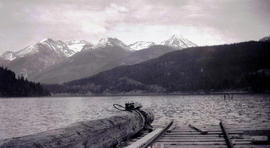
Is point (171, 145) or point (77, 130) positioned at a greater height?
point (77, 130)

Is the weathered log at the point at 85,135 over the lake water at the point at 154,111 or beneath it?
over

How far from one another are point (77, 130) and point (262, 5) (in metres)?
52.2

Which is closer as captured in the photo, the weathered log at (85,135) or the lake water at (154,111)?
the weathered log at (85,135)

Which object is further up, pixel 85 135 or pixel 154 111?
pixel 85 135

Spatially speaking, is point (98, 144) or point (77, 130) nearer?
point (77, 130)

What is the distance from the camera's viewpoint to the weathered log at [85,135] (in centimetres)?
666

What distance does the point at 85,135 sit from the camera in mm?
8492

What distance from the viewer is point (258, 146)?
32.3ft

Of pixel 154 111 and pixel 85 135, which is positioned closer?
pixel 85 135

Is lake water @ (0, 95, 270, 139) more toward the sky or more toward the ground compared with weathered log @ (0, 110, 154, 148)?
more toward the ground

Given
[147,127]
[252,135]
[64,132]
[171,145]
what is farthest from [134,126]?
[64,132]

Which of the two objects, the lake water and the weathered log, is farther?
the lake water

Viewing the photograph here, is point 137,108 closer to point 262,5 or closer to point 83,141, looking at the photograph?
point 83,141

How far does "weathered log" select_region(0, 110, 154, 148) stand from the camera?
6.66 metres
